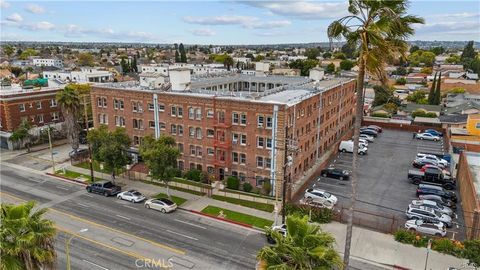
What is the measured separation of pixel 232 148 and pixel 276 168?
6317mm

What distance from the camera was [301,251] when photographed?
16.5 m

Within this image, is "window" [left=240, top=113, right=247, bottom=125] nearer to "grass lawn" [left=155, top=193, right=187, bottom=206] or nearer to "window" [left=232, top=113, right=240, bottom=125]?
"window" [left=232, top=113, right=240, bottom=125]

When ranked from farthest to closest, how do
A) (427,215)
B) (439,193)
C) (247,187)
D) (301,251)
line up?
(247,187)
(439,193)
(427,215)
(301,251)

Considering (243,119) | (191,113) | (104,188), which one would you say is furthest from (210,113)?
(104,188)

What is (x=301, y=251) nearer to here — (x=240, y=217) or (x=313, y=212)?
(x=313, y=212)

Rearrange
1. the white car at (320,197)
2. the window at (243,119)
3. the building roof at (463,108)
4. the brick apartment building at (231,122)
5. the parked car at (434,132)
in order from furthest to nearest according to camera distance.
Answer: the building roof at (463,108), the parked car at (434,132), the window at (243,119), the brick apartment building at (231,122), the white car at (320,197)

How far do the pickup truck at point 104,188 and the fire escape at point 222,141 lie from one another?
1269 centimetres

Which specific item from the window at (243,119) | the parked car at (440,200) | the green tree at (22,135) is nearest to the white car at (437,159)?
the parked car at (440,200)

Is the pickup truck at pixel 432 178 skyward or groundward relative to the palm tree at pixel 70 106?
groundward

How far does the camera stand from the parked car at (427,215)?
35794 mm

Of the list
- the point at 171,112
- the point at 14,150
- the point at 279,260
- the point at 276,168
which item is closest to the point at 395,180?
the point at 276,168

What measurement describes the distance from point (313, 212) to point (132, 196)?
2065cm

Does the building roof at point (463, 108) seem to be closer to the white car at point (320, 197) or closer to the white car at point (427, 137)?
the white car at point (427, 137)

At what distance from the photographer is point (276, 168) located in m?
42.8
